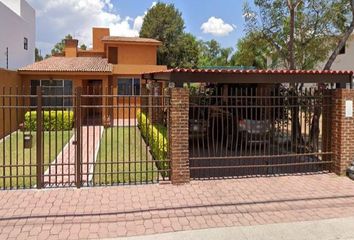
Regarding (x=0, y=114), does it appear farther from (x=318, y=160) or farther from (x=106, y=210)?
(x=318, y=160)

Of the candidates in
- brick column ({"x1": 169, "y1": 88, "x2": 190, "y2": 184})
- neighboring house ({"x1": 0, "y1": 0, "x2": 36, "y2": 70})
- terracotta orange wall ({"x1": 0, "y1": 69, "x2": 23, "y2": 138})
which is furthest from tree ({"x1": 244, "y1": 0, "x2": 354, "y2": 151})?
neighboring house ({"x1": 0, "y1": 0, "x2": 36, "y2": 70})

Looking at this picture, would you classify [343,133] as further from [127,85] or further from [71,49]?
[71,49]

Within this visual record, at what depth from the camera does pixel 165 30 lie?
44062 millimetres

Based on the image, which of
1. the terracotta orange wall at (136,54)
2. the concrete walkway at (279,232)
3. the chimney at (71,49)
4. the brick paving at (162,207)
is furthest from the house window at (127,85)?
the concrete walkway at (279,232)

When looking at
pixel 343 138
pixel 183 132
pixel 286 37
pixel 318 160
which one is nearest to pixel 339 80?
pixel 343 138

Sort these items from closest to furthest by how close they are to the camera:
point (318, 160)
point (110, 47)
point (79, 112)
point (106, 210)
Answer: point (106, 210) → point (79, 112) → point (318, 160) → point (110, 47)

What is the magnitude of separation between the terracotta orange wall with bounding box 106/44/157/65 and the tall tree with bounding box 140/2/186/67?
63.1ft

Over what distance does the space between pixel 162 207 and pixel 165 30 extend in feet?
130

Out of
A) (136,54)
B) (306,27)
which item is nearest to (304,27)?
(306,27)

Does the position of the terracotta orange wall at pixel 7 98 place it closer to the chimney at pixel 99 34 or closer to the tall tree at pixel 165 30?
the chimney at pixel 99 34

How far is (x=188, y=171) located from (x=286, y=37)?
9.64 m

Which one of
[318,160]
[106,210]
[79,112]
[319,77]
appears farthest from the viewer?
[318,160]

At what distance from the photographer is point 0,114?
14852 millimetres

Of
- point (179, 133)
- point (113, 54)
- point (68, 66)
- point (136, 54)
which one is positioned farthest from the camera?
point (113, 54)
